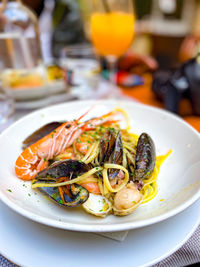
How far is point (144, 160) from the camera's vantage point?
969 millimetres

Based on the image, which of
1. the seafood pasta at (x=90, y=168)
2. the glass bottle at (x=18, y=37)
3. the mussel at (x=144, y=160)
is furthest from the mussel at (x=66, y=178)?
the glass bottle at (x=18, y=37)

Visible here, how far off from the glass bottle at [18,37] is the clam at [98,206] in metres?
1.65

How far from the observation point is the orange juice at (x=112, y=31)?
6.68 feet

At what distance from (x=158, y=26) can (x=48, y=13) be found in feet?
13.3

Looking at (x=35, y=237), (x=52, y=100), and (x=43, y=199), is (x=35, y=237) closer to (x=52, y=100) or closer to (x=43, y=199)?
(x=43, y=199)

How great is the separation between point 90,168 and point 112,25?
1.53 m

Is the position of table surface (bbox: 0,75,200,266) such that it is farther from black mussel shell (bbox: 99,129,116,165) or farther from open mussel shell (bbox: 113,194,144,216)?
open mussel shell (bbox: 113,194,144,216)

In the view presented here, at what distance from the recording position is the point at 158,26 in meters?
7.12

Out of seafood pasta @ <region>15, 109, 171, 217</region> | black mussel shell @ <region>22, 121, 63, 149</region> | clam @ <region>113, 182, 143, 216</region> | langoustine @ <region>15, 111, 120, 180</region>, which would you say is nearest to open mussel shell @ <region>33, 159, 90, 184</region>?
seafood pasta @ <region>15, 109, 171, 217</region>

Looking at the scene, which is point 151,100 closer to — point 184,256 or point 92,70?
point 92,70

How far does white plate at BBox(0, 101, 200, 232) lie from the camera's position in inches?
27.4

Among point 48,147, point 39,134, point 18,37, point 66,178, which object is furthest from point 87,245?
point 18,37

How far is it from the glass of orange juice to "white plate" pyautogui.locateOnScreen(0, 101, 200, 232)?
→ 92 cm

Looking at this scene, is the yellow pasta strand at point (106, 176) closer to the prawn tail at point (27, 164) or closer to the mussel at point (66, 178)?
the mussel at point (66, 178)
